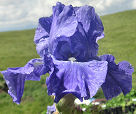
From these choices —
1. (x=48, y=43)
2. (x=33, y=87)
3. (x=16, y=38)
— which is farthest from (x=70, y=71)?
(x=16, y=38)

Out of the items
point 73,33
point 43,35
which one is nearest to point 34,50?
point 43,35

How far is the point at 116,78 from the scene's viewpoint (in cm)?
69

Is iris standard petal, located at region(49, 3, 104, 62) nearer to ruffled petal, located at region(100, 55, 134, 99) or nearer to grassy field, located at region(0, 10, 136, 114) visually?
ruffled petal, located at region(100, 55, 134, 99)

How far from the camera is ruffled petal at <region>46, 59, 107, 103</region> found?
1.90 feet

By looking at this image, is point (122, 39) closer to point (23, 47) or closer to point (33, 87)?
point (23, 47)

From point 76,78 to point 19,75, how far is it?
0.17 m

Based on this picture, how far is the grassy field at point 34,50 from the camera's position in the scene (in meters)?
6.48

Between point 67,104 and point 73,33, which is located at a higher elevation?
point 73,33

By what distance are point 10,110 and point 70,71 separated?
6.02m

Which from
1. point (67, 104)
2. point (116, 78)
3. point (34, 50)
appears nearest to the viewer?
point (67, 104)

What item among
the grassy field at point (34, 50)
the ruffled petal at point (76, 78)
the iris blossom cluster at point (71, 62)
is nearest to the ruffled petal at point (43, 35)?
the iris blossom cluster at point (71, 62)

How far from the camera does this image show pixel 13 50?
53.6 ft

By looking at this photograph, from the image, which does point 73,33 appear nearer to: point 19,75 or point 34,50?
point 19,75

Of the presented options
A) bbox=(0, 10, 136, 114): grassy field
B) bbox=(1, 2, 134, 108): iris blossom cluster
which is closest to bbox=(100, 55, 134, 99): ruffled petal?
bbox=(1, 2, 134, 108): iris blossom cluster
